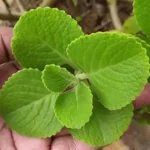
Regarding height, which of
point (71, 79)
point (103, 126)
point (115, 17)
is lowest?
point (115, 17)

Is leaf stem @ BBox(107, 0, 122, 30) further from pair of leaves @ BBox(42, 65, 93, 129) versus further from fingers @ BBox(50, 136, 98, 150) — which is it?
pair of leaves @ BBox(42, 65, 93, 129)

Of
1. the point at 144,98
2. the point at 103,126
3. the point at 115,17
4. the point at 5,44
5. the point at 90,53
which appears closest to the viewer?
the point at 90,53

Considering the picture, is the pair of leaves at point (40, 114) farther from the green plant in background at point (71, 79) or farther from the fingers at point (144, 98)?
the fingers at point (144, 98)

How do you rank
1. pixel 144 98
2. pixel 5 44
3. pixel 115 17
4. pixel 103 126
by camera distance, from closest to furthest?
pixel 103 126 < pixel 144 98 < pixel 5 44 < pixel 115 17

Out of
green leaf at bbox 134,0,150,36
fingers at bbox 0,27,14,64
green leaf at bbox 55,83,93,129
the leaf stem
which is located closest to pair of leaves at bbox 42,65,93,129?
green leaf at bbox 55,83,93,129

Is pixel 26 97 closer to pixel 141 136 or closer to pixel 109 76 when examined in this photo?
pixel 109 76

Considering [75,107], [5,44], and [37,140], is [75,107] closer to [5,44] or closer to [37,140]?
[37,140]

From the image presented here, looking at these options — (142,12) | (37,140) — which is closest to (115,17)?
(37,140)

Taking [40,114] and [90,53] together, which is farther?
[40,114]
